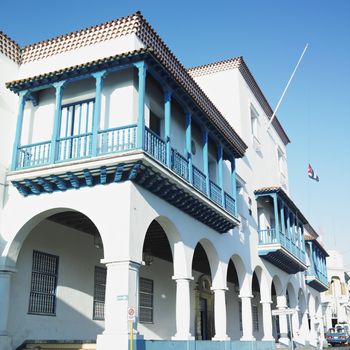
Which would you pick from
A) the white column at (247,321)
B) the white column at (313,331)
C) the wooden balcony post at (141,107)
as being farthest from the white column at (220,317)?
the white column at (313,331)

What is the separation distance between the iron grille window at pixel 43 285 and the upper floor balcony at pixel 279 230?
10182mm

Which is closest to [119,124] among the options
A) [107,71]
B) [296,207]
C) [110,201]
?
[107,71]

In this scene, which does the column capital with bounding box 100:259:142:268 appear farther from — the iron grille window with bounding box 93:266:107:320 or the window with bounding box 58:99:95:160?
the iron grille window with bounding box 93:266:107:320

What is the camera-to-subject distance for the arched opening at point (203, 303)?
20.8m

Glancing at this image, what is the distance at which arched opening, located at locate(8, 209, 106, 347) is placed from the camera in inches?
500

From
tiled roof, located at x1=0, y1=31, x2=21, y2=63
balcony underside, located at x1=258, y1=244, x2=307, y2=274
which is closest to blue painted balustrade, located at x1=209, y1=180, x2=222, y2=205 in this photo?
balcony underside, located at x1=258, y1=244, x2=307, y2=274

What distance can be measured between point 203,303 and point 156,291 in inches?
162

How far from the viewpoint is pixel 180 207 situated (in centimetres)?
1373

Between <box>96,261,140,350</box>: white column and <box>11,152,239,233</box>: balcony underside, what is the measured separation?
1.92 meters

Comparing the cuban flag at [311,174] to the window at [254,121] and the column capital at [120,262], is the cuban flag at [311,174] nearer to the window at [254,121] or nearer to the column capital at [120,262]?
the window at [254,121]

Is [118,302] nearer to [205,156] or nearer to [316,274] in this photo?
[205,156]

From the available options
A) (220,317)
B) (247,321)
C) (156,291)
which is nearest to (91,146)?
(220,317)

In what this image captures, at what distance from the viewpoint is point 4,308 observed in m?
11.9

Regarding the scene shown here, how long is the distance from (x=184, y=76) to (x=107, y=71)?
360cm
